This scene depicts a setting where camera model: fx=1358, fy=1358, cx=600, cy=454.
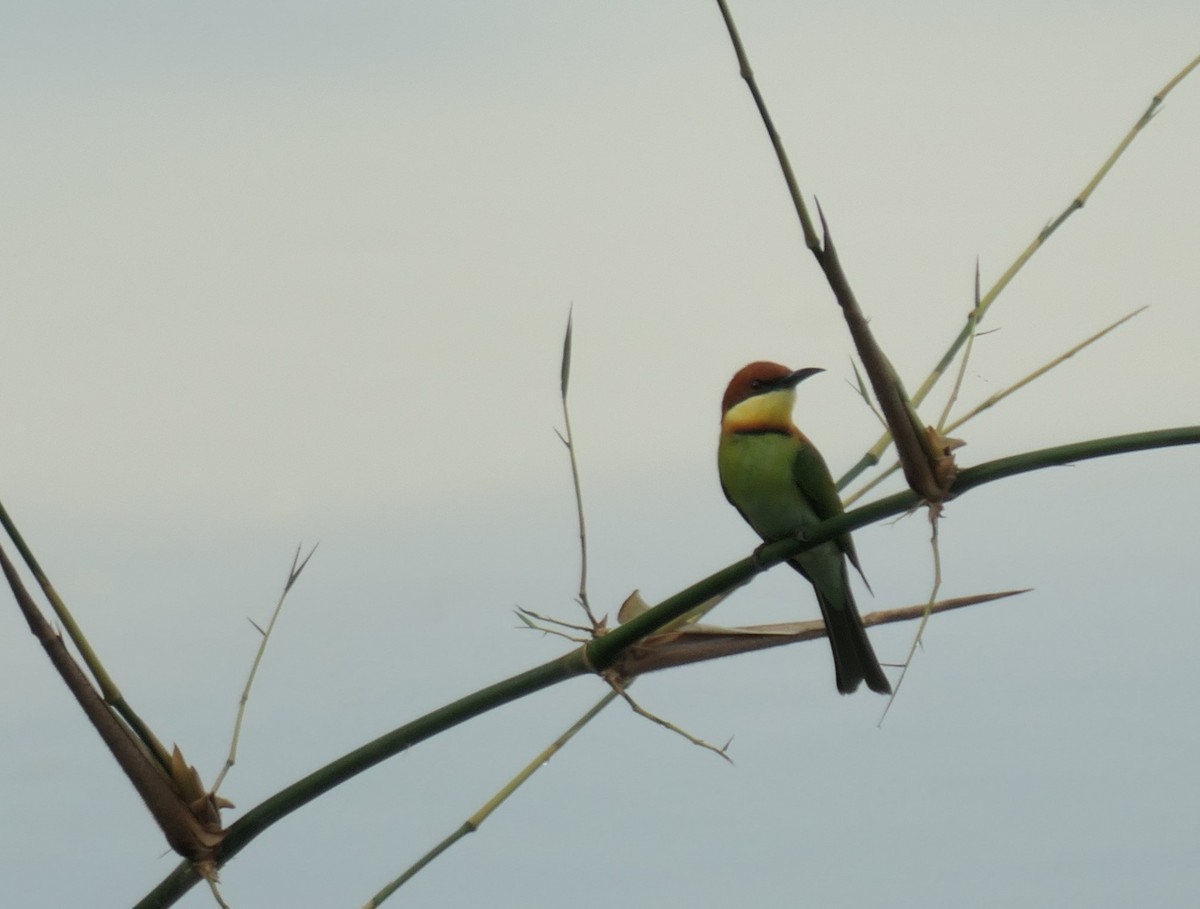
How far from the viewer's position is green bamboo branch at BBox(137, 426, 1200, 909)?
3.40 feet

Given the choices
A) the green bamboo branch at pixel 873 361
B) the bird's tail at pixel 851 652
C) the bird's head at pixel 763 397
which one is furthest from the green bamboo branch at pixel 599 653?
the bird's head at pixel 763 397

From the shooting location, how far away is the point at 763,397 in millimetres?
2852

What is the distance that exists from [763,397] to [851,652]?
0.56 metres

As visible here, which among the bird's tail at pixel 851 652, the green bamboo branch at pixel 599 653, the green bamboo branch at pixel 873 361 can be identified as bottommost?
the bird's tail at pixel 851 652

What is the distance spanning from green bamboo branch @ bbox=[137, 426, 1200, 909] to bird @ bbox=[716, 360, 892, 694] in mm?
1315

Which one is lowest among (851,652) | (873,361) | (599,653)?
(851,652)

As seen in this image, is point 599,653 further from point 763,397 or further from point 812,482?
point 763,397

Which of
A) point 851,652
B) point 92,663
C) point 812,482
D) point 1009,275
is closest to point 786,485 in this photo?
point 812,482

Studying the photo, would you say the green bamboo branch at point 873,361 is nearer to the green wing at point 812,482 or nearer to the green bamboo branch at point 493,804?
the green bamboo branch at point 493,804

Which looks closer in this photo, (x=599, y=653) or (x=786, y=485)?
(x=599, y=653)

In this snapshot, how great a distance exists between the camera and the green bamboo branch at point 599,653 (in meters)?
1.04

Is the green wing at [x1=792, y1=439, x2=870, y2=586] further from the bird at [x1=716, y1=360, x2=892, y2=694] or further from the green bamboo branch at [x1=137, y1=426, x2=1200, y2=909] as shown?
the green bamboo branch at [x1=137, y1=426, x2=1200, y2=909]

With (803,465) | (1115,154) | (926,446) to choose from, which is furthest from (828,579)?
(926,446)

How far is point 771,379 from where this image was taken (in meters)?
2.85
